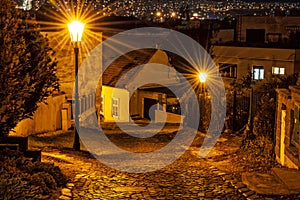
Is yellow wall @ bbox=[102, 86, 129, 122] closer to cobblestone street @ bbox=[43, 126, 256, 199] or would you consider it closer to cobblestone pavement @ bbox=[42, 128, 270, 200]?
cobblestone pavement @ bbox=[42, 128, 270, 200]

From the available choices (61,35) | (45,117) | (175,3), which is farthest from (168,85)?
(175,3)

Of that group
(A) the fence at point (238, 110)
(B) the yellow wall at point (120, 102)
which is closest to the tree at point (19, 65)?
(A) the fence at point (238, 110)

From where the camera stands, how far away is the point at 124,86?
3027cm

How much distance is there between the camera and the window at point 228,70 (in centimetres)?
3228

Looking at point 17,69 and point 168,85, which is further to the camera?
point 168,85

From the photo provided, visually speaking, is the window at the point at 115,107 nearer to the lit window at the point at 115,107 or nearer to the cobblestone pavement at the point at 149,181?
the lit window at the point at 115,107

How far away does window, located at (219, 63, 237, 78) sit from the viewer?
3228cm

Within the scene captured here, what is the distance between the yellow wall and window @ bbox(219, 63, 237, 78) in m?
7.00

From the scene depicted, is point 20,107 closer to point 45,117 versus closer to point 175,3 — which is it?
point 45,117

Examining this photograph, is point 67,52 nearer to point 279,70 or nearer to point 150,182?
point 150,182

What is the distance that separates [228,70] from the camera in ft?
108

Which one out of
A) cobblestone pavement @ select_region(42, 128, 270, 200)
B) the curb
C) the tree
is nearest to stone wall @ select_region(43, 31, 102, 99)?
cobblestone pavement @ select_region(42, 128, 270, 200)

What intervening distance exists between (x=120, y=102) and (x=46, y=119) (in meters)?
11.0

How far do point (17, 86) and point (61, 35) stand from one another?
1166cm
